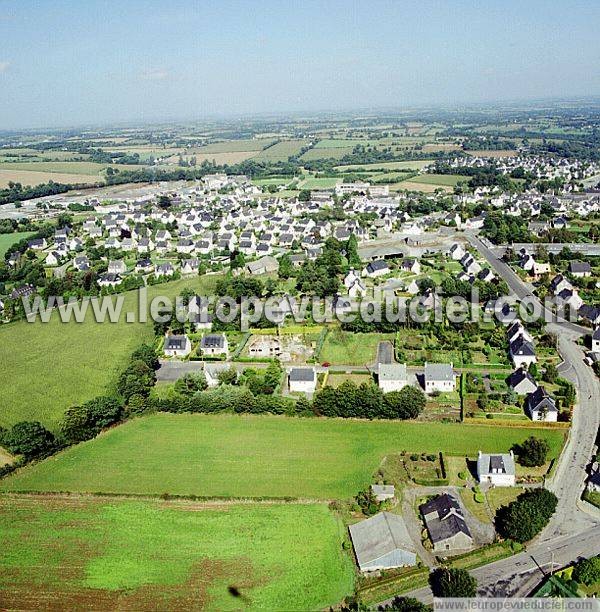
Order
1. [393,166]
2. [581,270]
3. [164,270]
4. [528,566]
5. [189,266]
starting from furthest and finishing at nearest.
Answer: [393,166] → [189,266] → [164,270] → [581,270] → [528,566]

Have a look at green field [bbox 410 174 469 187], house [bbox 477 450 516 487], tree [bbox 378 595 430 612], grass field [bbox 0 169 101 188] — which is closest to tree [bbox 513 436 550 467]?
house [bbox 477 450 516 487]

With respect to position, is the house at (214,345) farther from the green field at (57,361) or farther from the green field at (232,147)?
the green field at (232,147)

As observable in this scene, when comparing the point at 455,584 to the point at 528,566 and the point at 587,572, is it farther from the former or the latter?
the point at 587,572

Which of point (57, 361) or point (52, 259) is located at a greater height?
point (52, 259)

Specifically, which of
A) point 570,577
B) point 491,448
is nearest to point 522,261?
point 491,448

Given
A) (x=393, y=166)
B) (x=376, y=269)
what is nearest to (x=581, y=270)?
(x=376, y=269)

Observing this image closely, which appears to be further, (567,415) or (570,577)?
(567,415)

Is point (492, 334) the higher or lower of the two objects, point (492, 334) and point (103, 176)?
the lower

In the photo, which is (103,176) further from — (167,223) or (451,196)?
(451,196)
